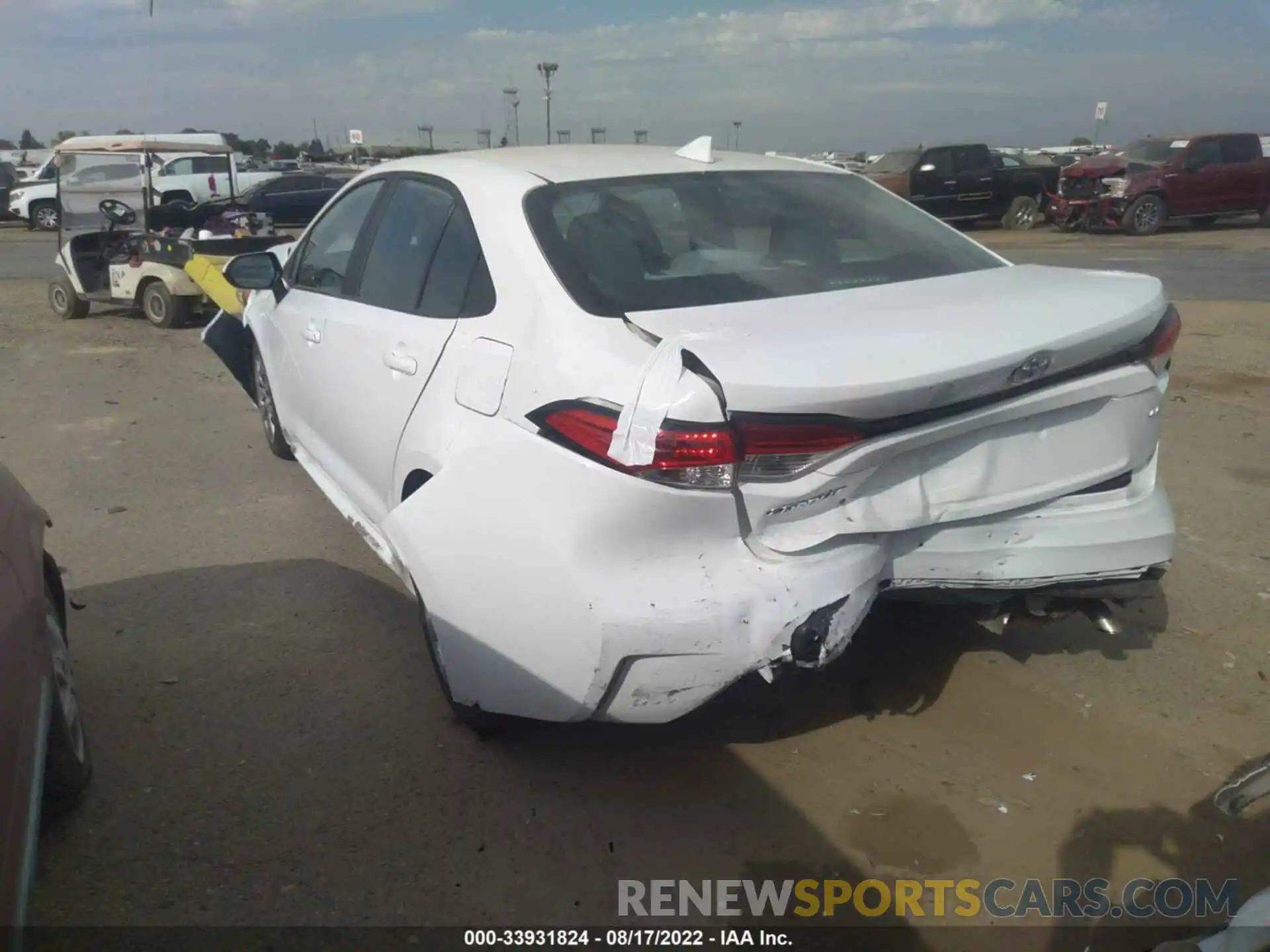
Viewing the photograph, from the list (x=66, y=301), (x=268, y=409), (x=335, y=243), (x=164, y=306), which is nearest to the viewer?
(x=335, y=243)

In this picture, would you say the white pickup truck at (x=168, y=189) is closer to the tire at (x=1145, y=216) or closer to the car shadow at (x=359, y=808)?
the tire at (x=1145, y=216)

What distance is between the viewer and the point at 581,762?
10.5 feet

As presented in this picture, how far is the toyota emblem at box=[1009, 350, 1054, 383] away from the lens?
104 inches

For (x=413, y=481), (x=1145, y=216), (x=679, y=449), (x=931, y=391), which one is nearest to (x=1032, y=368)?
(x=931, y=391)

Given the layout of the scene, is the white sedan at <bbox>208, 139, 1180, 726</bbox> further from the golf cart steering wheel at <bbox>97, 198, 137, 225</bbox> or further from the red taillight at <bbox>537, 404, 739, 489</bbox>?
the golf cart steering wheel at <bbox>97, 198, 137, 225</bbox>

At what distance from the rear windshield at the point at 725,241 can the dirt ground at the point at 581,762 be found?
1272 mm

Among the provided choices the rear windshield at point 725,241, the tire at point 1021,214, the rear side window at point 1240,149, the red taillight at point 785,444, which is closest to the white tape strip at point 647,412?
the red taillight at point 785,444

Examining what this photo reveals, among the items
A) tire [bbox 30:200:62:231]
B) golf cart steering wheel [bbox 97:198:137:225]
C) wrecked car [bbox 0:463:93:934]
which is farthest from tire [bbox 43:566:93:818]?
tire [bbox 30:200:62:231]

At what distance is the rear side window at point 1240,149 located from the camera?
20484 mm

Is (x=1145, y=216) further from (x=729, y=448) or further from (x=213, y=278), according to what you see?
(x=729, y=448)

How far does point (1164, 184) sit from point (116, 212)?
58.7 ft

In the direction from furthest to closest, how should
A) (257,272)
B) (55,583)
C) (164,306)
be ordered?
(164,306) → (257,272) → (55,583)

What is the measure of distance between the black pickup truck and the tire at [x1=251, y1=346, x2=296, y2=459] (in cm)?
1634

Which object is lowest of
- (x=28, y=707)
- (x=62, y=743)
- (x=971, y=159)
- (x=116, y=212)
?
(x=62, y=743)
